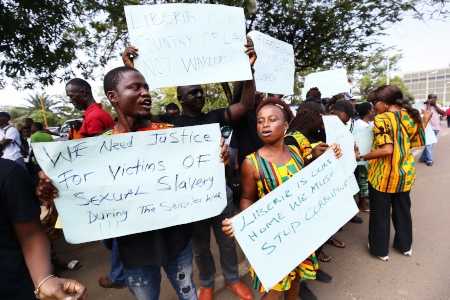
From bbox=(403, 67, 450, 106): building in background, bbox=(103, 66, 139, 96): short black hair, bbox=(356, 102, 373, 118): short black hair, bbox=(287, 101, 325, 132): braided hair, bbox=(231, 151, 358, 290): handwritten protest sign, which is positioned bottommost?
bbox=(403, 67, 450, 106): building in background

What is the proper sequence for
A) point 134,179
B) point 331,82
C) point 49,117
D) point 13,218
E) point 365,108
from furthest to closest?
point 49,117 < point 331,82 < point 365,108 < point 134,179 < point 13,218

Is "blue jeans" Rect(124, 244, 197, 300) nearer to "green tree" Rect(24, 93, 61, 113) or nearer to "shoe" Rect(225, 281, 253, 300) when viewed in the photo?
"shoe" Rect(225, 281, 253, 300)

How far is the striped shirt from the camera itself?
8.17 ft

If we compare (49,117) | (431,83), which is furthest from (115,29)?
(431,83)

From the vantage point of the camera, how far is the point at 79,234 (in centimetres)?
122

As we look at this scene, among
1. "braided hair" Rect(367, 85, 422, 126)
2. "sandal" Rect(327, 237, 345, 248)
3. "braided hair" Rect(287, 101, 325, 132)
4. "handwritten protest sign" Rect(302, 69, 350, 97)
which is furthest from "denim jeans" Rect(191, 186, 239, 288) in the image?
"handwritten protest sign" Rect(302, 69, 350, 97)

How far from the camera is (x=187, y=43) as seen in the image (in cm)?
169

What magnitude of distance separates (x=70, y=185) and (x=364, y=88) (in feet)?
111

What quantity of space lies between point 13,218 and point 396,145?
3.06m

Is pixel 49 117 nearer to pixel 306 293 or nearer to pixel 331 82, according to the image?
pixel 331 82

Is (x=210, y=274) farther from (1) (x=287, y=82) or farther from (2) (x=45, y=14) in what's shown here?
(2) (x=45, y=14)

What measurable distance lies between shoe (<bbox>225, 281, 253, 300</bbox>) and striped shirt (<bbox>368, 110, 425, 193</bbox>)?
5.75 feet

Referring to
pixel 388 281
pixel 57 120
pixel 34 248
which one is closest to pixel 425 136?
pixel 388 281

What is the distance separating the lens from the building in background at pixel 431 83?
2340 inches
